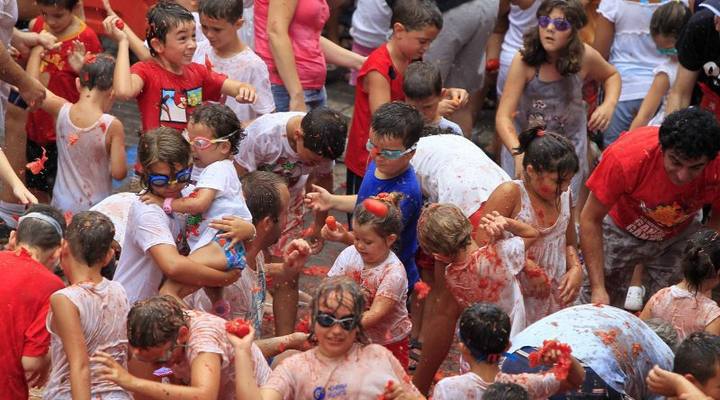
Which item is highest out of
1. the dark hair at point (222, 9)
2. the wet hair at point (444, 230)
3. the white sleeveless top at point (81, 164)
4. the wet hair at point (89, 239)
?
the wet hair at point (89, 239)

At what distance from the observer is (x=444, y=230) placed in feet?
19.9

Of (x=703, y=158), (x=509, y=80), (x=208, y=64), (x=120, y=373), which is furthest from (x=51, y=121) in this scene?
(x=703, y=158)

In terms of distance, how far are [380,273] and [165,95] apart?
195 cm

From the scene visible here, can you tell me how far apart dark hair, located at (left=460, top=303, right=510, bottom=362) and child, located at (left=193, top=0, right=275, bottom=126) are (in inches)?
112

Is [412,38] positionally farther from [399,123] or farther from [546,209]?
[546,209]

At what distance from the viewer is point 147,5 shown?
10.2 m

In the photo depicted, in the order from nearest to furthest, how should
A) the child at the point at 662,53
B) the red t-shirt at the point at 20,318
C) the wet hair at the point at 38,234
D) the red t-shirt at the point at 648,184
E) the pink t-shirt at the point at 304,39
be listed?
the red t-shirt at the point at 20,318 < the wet hair at the point at 38,234 < the red t-shirt at the point at 648,184 < the pink t-shirt at the point at 304,39 < the child at the point at 662,53

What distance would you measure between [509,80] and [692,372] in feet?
10.2

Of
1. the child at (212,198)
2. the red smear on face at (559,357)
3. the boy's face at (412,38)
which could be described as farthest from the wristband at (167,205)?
the boy's face at (412,38)

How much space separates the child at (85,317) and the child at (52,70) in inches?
103

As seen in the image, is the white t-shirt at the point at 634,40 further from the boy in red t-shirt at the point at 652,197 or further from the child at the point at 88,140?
the child at the point at 88,140

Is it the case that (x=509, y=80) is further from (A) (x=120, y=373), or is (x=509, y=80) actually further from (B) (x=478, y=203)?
(A) (x=120, y=373)

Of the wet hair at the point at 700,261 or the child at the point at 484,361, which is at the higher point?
the child at the point at 484,361

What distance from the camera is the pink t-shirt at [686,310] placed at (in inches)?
243
